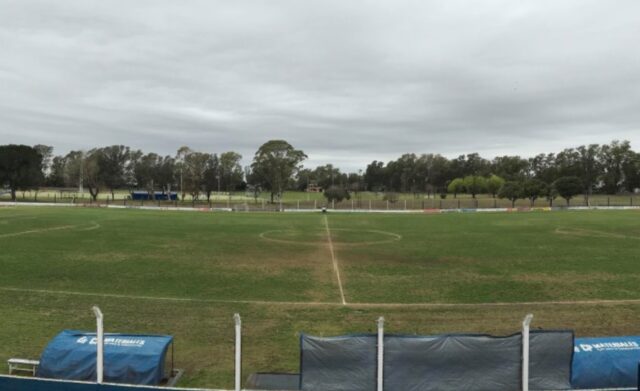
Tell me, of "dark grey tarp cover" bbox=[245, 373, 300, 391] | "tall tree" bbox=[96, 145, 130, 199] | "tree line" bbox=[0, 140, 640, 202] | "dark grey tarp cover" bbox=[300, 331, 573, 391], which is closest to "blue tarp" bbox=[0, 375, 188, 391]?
"dark grey tarp cover" bbox=[245, 373, 300, 391]

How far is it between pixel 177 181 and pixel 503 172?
115635mm

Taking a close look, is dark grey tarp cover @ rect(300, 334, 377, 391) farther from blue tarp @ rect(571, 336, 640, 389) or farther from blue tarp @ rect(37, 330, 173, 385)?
blue tarp @ rect(571, 336, 640, 389)

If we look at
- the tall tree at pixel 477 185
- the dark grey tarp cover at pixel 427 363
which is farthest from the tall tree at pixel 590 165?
the dark grey tarp cover at pixel 427 363

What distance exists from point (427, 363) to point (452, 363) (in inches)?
19.3

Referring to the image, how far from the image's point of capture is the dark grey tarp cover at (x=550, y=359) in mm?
9781

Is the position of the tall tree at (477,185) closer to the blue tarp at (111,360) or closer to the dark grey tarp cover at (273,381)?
the dark grey tarp cover at (273,381)

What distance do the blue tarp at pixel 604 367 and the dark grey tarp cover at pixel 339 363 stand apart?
433cm

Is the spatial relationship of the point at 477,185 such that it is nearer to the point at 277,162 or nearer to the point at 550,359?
the point at 277,162

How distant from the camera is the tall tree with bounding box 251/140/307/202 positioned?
352 ft

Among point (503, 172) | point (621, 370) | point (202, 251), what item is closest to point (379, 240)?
point (202, 251)

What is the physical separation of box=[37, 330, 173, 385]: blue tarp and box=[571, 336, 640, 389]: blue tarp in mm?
8853

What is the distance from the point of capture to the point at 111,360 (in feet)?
35.5

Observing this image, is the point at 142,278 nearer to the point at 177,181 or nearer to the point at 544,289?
the point at 544,289

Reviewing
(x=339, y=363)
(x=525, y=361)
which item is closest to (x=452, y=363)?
(x=525, y=361)
